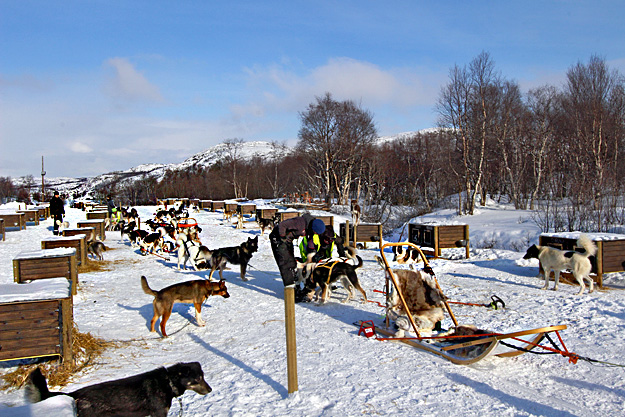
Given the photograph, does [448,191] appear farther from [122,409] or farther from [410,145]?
[122,409]

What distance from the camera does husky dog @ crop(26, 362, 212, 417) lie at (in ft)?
8.39

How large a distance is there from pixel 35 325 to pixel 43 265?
3381 mm

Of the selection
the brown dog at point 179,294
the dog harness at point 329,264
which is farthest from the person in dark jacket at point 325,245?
the brown dog at point 179,294

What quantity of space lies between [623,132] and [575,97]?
359 centimetres

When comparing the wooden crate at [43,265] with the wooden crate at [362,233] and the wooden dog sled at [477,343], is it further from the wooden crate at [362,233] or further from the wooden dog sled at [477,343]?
the wooden crate at [362,233]

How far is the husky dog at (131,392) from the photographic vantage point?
8.39 ft

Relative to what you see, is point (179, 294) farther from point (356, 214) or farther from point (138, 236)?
point (356, 214)

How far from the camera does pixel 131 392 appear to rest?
278 cm

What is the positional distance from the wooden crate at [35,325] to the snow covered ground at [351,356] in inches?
13.5

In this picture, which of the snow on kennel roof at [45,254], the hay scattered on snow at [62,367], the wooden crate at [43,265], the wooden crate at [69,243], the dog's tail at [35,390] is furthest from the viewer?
the wooden crate at [69,243]

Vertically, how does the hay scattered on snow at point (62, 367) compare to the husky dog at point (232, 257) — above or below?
below

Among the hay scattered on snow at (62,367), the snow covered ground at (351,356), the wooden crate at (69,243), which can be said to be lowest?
the snow covered ground at (351,356)

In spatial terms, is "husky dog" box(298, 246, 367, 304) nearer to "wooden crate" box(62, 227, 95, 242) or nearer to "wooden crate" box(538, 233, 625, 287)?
"wooden crate" box(538, 233, 625, 287)

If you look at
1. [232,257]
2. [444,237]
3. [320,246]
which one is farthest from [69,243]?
[444,237]
